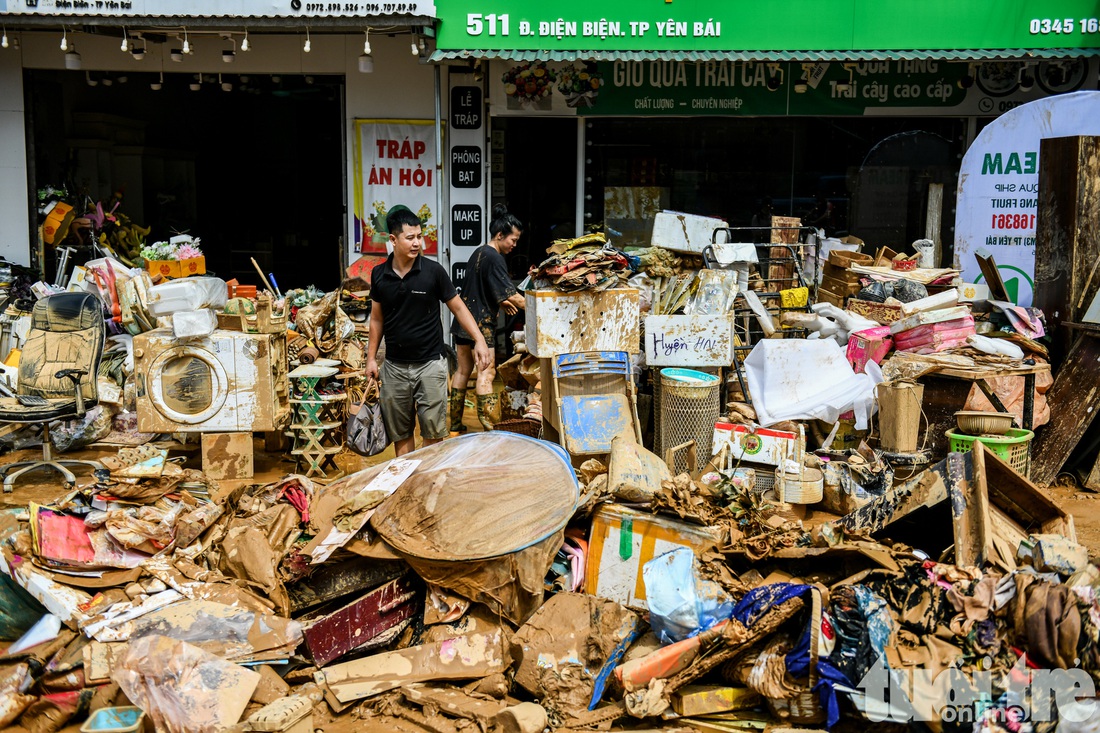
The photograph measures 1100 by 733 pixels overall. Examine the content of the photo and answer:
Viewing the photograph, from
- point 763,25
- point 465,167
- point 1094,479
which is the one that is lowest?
point 1094,479

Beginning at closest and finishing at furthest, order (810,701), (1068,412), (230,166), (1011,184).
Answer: (810,701) → (1068,412) → (1011,184) → (230,166)

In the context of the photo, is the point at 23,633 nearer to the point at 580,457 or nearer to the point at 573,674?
the point at 573,674

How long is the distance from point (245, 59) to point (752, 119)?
585cm

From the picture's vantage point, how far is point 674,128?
1142cm

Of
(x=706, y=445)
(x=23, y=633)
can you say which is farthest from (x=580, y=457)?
(x=23, y=633)

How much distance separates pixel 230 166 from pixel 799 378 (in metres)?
11.0

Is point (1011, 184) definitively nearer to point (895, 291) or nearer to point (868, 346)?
point (895, 291)

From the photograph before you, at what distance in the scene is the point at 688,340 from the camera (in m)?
7.78

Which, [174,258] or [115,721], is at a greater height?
[174,258]

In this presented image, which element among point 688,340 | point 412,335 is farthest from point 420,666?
point 688,340

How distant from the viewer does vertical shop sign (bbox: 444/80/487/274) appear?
11227 millimetres

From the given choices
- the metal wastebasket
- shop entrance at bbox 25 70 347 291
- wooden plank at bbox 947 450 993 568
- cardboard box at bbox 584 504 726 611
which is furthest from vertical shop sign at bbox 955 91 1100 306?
shop entrance at bbox 25 70 347 291

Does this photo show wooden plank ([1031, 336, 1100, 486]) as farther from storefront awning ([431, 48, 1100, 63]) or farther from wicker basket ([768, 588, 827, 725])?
wicker basket ([768, 588, 827, 725])

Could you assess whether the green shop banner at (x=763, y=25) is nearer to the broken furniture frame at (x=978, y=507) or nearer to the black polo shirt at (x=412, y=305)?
the black polo shirt at (x=412, y=305)
